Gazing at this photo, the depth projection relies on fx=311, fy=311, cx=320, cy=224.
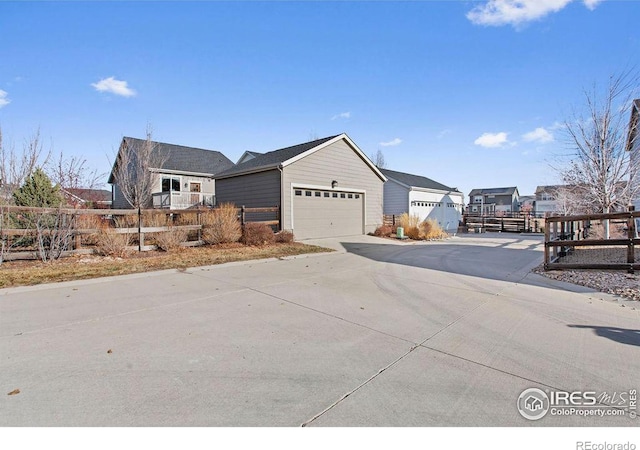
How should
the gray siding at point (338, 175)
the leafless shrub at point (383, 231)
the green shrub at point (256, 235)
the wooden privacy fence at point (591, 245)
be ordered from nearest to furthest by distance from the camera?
the wooden privacy fence at point (591, 245), the green shrub at point (256, 235), the gray siding at point (338, 175), the leafless shrub at point (383, 231)

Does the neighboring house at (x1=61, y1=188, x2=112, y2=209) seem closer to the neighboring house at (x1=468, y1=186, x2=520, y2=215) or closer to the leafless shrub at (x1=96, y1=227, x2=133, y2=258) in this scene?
the leafless shrub at (x1=96, y1=227, x2=133, y2=258)

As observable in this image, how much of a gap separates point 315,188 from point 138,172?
13369mm

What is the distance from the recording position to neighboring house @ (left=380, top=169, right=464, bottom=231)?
2392 cm

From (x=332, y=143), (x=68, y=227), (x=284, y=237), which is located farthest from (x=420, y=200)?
(x=68, y=227)

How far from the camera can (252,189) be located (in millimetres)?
16188

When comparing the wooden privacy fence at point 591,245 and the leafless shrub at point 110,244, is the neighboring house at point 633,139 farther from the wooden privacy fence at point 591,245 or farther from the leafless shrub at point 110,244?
the leafless shrub at point 110,244

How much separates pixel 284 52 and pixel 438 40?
20.9ft

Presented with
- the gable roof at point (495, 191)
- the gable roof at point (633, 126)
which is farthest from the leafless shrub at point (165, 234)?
the gable roof at point (495, 191)

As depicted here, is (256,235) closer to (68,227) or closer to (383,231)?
(68,227)

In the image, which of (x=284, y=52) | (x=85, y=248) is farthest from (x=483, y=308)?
(x=284, y=52)

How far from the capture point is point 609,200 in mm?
12609

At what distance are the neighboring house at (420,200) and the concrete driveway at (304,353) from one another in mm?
17958

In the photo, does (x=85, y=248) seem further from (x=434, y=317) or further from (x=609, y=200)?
(x=609, y=200)

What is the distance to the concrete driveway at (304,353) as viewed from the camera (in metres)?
2.31
